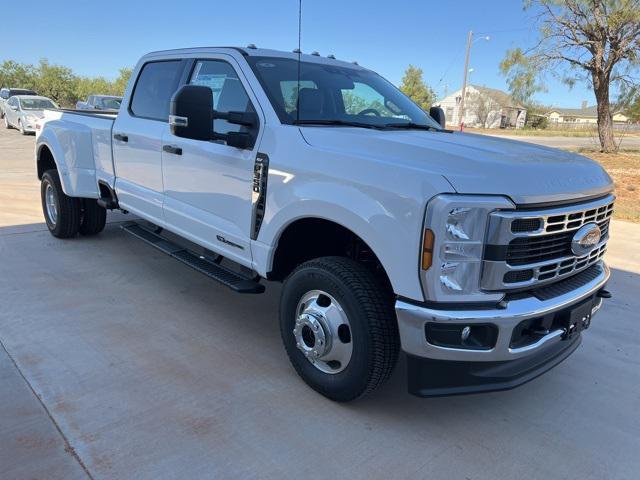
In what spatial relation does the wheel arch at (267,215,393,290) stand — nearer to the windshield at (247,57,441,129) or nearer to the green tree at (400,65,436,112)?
the windshield at (247,57,441,129)

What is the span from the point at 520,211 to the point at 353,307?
925 mm

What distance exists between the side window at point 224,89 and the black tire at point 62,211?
265cm

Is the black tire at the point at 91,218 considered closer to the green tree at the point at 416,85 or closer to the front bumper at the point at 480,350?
the front bumper at the point at 480,350

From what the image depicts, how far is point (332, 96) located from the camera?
12.1 feet

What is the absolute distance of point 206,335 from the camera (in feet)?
12.3

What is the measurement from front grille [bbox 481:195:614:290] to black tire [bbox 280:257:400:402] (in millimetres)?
555

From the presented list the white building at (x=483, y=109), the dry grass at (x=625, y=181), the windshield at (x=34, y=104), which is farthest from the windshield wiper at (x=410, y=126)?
the white building at (x=483, y=109)

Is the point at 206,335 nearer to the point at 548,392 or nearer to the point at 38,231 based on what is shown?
the point at 548,392

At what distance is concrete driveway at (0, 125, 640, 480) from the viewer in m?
2.47

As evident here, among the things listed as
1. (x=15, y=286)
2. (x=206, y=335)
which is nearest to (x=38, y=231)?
(x=15, y=286)

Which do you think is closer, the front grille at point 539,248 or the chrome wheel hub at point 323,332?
the front grille at point 539,248

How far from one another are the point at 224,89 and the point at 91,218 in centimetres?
318

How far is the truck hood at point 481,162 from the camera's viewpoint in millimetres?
2332

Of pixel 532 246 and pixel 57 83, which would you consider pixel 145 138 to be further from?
pixel 57 83
